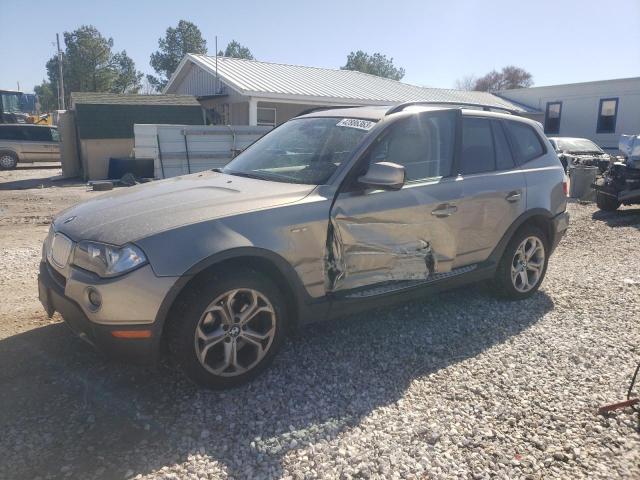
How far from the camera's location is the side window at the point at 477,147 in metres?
4.36

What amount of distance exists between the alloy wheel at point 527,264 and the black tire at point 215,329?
2591 millimetres

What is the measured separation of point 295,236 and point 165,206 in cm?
86

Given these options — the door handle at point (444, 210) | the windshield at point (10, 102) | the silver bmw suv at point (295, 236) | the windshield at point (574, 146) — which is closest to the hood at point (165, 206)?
the silver bmw suv at point (295, 236)

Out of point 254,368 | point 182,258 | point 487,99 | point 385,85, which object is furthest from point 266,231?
point 487,99

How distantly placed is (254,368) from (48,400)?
4.05ft

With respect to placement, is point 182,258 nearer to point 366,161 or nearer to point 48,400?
point 48,400

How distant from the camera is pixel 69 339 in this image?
12.6 feet

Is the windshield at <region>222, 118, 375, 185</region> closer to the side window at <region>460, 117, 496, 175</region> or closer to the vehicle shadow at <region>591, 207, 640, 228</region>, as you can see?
the side window at <region>460, 117, 496, 175</region>

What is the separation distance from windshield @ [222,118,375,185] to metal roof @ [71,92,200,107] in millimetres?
15481

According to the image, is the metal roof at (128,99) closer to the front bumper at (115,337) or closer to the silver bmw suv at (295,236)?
the silver bmw suv at (295,236)

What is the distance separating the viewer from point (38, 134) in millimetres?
22500

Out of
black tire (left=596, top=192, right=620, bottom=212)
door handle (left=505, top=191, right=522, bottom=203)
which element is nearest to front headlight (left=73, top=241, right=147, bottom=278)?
door handle (left=505, top=191, right=522, bottom=203)

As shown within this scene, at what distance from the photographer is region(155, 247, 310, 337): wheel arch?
290 centimetres

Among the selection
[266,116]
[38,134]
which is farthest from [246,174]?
[38,134]
